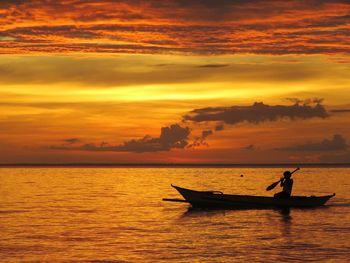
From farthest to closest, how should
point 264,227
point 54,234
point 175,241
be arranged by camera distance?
point 264,227, point 54,234, point 175,241

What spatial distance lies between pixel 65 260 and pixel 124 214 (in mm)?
22360

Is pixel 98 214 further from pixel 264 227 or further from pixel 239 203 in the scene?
pixel 264 227

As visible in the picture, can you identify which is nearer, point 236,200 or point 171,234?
point 171,234

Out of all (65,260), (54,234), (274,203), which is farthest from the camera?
(274,203)

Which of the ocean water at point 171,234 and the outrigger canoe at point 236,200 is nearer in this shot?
the ocean water at point 171,234

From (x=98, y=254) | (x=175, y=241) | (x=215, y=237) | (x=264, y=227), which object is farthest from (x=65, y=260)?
(x=264, y=227)

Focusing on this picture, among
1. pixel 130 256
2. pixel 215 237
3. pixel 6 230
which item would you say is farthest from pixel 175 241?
pixel 6 230

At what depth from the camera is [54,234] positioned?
1470 inches

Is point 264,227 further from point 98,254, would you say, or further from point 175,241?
point 98,254

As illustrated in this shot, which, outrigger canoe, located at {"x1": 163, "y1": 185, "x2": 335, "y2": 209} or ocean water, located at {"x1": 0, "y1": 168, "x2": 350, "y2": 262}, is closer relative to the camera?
ocean water, located at {"x1": 0, "y1": 168, "x2": 350, "y2": 262}

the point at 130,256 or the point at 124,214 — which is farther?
the point at 124,214

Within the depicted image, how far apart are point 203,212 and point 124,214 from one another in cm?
640

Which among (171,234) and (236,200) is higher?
(236,200)

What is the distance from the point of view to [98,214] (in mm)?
50844
